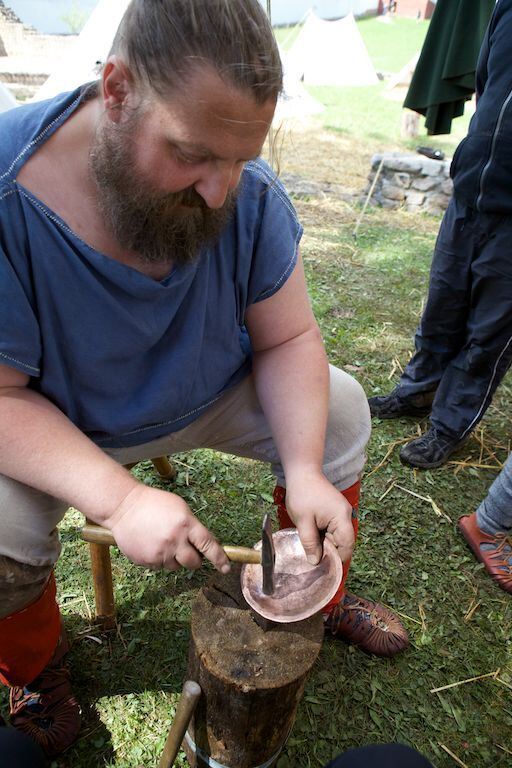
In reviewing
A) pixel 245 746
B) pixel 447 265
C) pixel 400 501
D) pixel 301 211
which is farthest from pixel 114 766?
pixel 301 211

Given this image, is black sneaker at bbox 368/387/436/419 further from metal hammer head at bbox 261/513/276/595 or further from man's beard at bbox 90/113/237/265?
man's beard at bbox 90/113/237/265

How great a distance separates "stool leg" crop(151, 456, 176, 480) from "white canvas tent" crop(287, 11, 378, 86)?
589 inches

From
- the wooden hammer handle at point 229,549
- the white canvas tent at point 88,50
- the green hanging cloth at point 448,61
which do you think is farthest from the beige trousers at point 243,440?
the white canvas tent at point 88,50

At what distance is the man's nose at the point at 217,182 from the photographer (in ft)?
3.51

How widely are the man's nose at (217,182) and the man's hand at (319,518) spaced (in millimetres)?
714

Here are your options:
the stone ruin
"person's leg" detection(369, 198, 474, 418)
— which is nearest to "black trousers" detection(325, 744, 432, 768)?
"person's leg" detection(369, 198, 474, 418)

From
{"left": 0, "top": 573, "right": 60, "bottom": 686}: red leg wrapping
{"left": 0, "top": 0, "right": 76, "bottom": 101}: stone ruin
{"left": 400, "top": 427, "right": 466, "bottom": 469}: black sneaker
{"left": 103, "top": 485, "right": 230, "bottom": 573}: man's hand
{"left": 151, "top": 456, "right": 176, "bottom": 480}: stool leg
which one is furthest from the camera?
{"left": 0, "top": 0, "right": 76, "bottom": 101}: stone ruin

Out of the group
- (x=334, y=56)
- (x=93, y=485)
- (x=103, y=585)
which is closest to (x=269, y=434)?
(x=93, y=485)

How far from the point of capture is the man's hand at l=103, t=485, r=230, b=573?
3.91 ft

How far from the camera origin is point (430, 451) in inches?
107

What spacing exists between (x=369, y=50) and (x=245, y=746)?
24.5 metres

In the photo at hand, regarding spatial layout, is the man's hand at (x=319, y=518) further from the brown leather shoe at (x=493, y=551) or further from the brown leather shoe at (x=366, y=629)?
the brown leather shoe at (x=493, y=551)

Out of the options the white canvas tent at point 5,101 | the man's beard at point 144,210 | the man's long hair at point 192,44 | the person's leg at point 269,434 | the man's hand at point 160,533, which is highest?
the man's long hair at point 192,44

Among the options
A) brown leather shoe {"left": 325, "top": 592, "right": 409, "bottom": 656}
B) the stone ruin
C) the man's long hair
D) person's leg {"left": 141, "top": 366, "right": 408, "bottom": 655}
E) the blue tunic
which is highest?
the man's long hair
